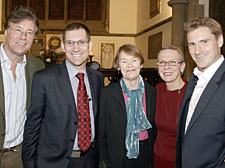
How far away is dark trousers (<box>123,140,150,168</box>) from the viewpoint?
2287 mm

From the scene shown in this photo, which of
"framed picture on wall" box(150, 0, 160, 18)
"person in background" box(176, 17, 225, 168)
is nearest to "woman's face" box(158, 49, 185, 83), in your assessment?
"person in background" box(176, 17, 225, 168)

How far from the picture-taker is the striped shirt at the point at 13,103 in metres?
2.20

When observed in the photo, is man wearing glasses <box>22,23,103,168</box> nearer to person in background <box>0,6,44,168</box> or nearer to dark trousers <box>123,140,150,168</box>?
person in background <box>0,6,44,168</box>

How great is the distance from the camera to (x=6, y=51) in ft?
7.51

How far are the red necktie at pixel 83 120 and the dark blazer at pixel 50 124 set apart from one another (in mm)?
61

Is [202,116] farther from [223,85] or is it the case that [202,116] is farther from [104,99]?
[104,99]

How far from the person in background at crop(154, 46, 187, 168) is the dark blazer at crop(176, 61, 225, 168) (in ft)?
1.50

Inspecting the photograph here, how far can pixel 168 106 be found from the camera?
7.53 feet

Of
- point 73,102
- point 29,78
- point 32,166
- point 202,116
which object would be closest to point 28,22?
point 29,78

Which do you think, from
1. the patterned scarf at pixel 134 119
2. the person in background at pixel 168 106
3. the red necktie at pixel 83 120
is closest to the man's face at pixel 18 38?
the red necktie at pixel 83 120

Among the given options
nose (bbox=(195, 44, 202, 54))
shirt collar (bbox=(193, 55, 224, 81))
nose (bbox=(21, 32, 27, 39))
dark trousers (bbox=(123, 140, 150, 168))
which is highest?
nose (bbox=(21, 32, 27, 39))

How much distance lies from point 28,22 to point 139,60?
107 centimetres

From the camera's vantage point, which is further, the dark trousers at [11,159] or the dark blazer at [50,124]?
the dark trousers at [11,159]

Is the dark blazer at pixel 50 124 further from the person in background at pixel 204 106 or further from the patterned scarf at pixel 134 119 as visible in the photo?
the person in background at pixel 204 106
